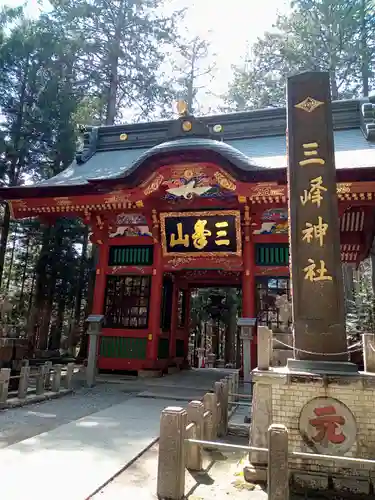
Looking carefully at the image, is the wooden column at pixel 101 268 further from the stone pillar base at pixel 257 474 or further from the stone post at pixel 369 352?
the stone post at pixel 369 352

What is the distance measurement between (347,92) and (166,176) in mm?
15189

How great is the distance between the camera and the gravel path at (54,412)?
5.52 m

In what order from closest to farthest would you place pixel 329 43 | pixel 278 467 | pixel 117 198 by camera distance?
pixel 278 467 → pixel 117 198 → pixel 329 43

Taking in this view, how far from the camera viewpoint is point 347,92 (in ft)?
68.7

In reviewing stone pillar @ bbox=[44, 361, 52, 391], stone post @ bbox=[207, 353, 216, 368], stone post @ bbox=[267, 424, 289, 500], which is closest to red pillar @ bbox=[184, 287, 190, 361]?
stone pillar @ bbox=[44, 361, 52, 391]

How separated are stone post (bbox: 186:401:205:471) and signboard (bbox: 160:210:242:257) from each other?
22.5ft

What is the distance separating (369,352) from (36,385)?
6.91 m

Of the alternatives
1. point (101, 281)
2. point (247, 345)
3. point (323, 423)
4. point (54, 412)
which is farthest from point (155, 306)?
point (323, 423)

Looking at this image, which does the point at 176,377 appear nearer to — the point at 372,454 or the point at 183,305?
the point at 183,305

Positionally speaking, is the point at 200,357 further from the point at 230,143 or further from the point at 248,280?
the point at 230,143

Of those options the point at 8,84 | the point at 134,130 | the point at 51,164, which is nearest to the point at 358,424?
the point at 134,130

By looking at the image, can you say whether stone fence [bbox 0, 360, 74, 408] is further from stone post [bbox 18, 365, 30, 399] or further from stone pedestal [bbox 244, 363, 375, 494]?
stone pedestal [bbox 244, 363, 375, 494]

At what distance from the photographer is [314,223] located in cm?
477

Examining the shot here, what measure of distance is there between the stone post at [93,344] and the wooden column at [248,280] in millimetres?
3933
